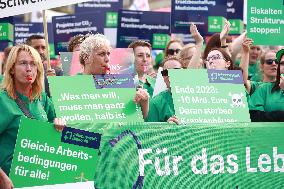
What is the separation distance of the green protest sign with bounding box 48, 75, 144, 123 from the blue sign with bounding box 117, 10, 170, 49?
5.54 m

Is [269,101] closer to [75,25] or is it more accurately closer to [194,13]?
[194,13]

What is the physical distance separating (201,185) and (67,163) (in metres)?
1.36

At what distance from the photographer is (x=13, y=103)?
8.90 metres

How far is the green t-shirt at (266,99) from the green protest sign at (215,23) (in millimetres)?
4642

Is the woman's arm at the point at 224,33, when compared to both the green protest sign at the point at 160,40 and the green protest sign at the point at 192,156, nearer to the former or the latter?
the green protest sign at the point at 192,156

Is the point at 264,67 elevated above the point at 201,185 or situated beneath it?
elevated above

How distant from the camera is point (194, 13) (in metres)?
15.1

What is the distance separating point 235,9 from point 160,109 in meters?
6.36

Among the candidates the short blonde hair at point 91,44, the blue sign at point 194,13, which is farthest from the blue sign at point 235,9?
the short blonde hair at point 91,44

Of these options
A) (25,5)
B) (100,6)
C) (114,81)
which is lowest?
(114,81)

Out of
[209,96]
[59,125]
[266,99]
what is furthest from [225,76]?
[59,125]

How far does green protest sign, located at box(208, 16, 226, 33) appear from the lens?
15.2 metres

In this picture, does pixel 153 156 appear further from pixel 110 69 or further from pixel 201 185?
pixel 110 69

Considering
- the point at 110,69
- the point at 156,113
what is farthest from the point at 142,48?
the point at 156,113
